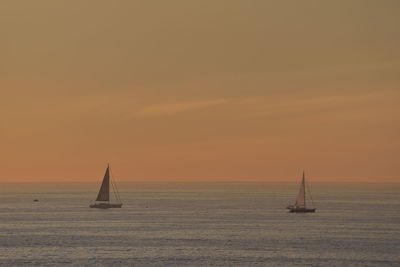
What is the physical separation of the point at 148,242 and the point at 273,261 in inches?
1199

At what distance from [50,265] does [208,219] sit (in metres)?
91.4

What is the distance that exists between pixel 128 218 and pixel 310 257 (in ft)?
296

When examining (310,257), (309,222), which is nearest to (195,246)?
(310,257)

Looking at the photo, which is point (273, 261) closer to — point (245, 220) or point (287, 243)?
point (287, 243)

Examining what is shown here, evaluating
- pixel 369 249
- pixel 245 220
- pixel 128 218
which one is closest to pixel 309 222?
pixel 245 220

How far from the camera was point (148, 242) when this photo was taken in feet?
422

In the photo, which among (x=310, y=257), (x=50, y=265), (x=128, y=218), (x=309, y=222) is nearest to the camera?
(x=50, y=265)

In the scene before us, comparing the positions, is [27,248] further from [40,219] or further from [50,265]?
[40,219]

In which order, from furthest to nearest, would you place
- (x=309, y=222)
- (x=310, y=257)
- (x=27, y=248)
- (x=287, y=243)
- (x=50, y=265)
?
(x=309, y=222) < (x=287, y=243) < (x=27, y=248) < (x=310, y=257) < (x=50, y=265)

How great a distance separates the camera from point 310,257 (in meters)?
108

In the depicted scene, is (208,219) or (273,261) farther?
(208,219)

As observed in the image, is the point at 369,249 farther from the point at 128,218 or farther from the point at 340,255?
the point at 128,218

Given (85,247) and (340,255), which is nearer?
(340,255)

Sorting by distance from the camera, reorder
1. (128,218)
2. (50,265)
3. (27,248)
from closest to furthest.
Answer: (50,265), (27,248), (128,218)
